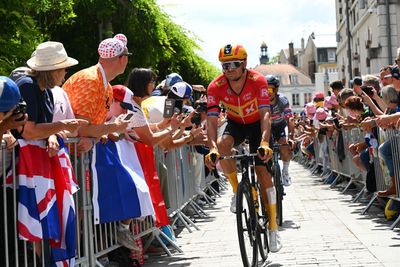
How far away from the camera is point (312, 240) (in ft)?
27.8

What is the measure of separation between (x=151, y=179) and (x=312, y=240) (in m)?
2.29

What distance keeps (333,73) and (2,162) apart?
14335cm

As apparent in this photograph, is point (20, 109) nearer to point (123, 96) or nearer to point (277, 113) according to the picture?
point (123, 96)

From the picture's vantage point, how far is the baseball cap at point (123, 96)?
7.21m

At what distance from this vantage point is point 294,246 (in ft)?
26.5

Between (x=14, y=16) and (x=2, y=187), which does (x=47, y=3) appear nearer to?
(x=14, y=16)

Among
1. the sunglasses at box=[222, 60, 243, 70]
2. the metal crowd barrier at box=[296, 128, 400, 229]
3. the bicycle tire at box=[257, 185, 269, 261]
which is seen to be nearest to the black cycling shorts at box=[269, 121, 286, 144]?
the metal crowd barrier at box=[296, 128, 400, 229]

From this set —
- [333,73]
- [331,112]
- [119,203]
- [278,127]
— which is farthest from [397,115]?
[333,73]

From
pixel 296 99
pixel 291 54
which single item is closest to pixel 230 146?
pixel 296 99

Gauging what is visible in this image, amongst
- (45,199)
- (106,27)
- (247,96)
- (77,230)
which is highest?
(106,27)

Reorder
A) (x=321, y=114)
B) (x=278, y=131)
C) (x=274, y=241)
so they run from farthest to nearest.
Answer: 1. (x=321, y=114)
2. (x=278, y=131)
3. (x=274, y=241)

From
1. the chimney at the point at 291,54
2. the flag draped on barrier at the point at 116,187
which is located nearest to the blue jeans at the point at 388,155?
the flag draped on barrier at the point at 116,187

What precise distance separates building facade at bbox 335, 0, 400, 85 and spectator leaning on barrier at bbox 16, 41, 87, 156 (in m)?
37.0

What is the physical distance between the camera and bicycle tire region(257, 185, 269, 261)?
6.90 meters
